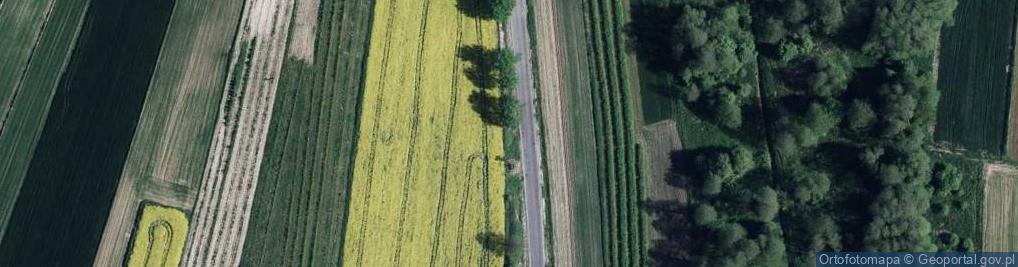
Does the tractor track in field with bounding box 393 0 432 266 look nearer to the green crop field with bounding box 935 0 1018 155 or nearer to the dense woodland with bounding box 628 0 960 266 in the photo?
the dense woodland with bounding box 628 0 960 266

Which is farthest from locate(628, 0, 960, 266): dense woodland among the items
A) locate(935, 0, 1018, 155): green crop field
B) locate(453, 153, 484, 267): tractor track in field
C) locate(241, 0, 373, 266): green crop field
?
locate(241, 0, 373, 266): green crop field

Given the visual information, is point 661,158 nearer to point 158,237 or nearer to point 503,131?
point 503,131

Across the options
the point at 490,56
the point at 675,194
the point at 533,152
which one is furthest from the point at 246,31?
the point at 675,194

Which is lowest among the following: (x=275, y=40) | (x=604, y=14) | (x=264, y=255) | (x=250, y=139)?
(x=264, y=255)

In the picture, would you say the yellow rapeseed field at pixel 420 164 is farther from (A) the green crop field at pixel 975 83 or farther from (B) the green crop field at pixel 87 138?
(A) the green crop field at pixel 975 83

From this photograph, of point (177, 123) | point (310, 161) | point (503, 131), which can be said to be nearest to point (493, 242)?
point (503, 131)

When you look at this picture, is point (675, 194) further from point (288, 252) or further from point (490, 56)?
point (288, 252)
